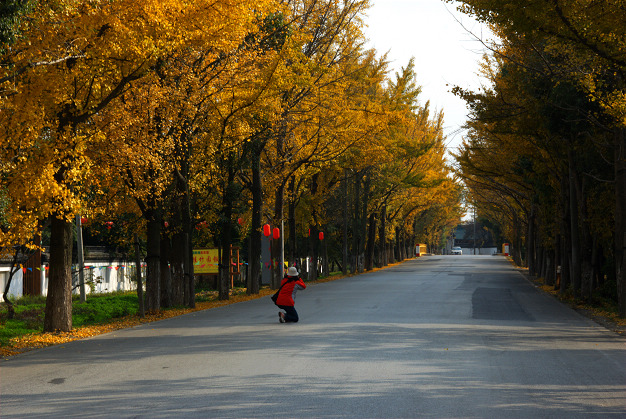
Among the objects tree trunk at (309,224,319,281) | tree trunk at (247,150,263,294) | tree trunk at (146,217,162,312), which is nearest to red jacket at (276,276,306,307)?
tree trunk at (146,217,162,312)

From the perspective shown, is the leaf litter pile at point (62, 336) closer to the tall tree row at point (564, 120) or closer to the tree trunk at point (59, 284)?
the tree trunk at point (59, 284)

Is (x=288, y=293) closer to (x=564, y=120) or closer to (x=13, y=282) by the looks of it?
(x=564, y=120)

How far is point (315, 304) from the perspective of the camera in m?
23.0

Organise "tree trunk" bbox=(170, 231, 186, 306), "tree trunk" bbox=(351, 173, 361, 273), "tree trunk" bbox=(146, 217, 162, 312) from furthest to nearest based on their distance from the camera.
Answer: "tree trunk" bbox=(351, 173, 361, 273), "tree trunk" bbox=(170, 231, 186, 306), "tree trunk" bbox=(146, 217, 162, 312)

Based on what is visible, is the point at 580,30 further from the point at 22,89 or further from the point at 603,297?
the point at 603,297

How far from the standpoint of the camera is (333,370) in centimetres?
1023

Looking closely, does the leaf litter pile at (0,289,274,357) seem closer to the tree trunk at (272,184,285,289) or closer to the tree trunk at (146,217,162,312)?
the tree trunk at (146,217,162,312)

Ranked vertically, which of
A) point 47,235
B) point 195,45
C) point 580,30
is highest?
point 195,45

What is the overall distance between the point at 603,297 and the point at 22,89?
69.2 feet

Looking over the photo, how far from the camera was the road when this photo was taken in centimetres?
790

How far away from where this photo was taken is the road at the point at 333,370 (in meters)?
7.90

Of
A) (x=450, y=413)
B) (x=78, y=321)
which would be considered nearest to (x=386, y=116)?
(x=78, y=321)

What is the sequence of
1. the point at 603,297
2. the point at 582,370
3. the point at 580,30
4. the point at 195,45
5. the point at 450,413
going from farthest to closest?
the point at 603,297 → the point at 195,45 → the point at 580,30 → the point at 582,370 → the point at 450,413

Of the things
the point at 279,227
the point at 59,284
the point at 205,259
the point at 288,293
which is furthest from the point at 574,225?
the point at 59,284
